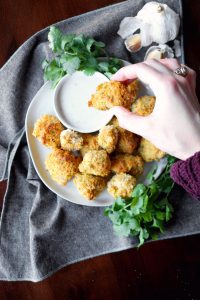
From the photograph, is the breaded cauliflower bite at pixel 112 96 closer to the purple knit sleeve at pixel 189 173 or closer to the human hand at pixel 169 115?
the human hand at pixel 169 115

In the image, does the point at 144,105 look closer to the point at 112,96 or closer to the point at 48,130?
the point at 112,96

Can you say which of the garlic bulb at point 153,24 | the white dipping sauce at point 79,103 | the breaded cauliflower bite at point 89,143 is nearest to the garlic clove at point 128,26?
the garlic bulb at point 153,24

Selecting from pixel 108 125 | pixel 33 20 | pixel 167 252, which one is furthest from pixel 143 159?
pixel 33 20

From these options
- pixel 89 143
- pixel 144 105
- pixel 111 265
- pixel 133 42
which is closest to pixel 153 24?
pixel 133 42

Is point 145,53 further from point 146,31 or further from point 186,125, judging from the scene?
point 186,125

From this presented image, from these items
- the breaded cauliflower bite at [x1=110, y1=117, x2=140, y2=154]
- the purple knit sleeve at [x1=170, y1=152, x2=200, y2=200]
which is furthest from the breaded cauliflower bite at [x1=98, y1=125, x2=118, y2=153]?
the purple knit sleeve at [x1=170, y1=152, x2=200, y2=200]

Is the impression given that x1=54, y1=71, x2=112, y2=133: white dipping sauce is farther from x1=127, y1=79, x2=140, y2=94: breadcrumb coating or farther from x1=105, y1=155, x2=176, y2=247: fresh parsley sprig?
x1=105, y1=155, x2=176, y2=247: fresh parsley sprig
